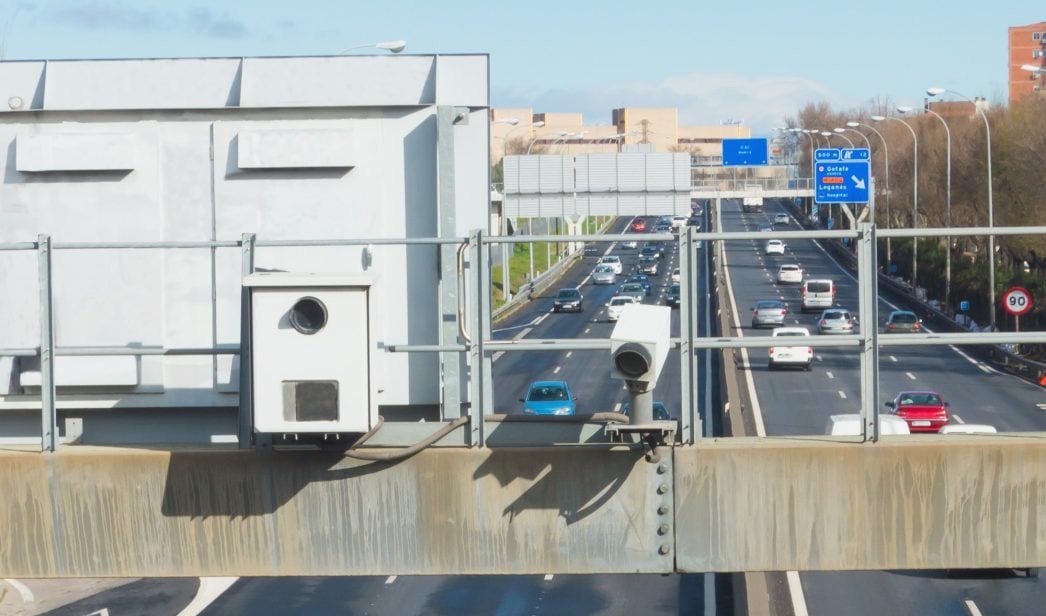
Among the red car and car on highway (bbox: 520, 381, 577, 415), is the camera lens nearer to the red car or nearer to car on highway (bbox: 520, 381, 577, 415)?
the red car

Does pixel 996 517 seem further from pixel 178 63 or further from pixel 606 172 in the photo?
pixel 606 172

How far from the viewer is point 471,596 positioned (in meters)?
23.2

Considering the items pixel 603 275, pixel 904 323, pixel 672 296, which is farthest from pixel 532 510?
pixel 603 275

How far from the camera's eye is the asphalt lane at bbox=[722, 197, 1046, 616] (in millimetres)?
21266

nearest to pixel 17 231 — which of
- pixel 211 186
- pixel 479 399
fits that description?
pixel 211 186

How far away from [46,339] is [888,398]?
92.1 feet

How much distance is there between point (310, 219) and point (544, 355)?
44.5 m

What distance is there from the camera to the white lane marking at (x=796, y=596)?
20120 millimetres

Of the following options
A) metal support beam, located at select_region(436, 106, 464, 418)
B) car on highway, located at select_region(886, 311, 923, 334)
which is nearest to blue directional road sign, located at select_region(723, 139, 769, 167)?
car on highway, located at select_region(886, 311, 923, 334)

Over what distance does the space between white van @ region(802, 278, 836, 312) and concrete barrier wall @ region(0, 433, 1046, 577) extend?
44.9 meters

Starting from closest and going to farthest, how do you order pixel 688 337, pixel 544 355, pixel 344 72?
pixel 688 337
pixel 344 72
pixel 544 355

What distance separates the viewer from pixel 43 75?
29.0 ft

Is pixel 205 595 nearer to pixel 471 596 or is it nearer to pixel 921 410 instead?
pixel 471 596

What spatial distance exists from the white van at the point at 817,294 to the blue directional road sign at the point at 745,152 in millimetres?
13907
